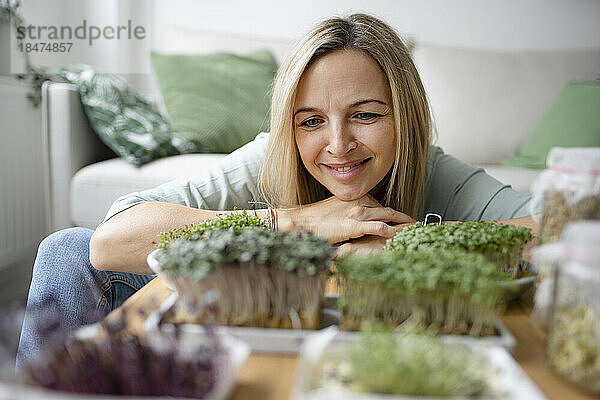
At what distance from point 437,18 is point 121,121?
72.5 inches

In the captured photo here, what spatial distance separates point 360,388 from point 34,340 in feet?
2.48

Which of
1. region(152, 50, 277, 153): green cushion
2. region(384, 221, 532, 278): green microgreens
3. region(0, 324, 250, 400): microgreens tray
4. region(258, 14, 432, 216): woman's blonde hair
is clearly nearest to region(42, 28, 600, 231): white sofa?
region(152, 50, 277, 153): green cushion

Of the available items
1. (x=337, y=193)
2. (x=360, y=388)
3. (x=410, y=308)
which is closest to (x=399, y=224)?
(x=337, y=193)

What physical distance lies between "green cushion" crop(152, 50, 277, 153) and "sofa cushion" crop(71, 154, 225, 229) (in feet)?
0.65

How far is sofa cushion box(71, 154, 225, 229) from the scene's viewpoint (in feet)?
7.20

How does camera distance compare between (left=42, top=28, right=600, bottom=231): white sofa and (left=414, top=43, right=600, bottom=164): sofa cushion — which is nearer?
(left=42, top=28, right=600, bottom=231): white sofa

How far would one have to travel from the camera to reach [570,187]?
64 cm

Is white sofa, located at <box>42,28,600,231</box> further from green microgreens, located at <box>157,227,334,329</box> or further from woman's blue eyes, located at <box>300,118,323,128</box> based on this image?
green microgreens, located at <box>157,227,334,329</box>

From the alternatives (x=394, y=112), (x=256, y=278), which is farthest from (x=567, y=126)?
(x=256, y=278)

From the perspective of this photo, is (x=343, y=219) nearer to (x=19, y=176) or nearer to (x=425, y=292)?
(x=425, y=292)

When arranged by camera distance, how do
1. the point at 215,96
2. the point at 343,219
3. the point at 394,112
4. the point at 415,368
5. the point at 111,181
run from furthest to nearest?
the point at 215,96
the point at 111,181
the point at 394,112
the point at 343,219
the point at 415,368

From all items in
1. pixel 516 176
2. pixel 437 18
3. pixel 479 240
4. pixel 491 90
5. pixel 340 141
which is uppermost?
pixel 437 18

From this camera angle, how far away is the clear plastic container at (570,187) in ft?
2.06

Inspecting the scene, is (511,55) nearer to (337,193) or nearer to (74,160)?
(337,193)
